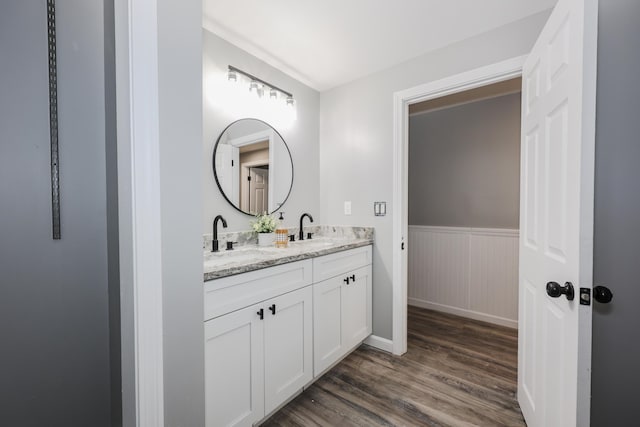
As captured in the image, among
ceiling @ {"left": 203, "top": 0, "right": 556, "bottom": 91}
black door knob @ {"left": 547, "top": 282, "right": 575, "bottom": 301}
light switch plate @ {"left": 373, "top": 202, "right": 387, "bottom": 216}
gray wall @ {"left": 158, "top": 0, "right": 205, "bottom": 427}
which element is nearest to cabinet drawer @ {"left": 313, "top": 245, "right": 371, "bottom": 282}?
light switch plate @ {"left": 373, "top": 202, "right": 387, "bottom": 216}

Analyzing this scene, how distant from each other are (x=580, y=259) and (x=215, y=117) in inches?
76.9

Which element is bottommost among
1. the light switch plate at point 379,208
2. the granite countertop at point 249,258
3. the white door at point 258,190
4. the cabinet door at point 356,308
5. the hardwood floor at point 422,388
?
the hardwood floor at point 422,388

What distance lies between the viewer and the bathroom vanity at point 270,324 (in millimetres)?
1174

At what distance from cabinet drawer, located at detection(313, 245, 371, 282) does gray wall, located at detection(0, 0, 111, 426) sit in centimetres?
106

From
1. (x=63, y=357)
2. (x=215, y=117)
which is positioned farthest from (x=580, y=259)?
(x=215, y=117)

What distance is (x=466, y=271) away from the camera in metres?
2.86

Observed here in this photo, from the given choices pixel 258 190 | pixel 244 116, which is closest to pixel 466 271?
pixel 258 190

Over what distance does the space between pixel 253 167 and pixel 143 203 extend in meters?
1.25

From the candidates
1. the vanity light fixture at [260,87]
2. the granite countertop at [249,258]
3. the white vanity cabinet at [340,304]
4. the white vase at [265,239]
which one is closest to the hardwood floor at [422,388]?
the white vanity cabinet at [340,304]

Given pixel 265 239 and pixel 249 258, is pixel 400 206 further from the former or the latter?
pixel 249 258

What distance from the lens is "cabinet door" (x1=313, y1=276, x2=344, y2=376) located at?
171cm

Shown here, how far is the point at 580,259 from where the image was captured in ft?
2.90

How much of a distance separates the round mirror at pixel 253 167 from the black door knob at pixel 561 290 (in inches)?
67.6

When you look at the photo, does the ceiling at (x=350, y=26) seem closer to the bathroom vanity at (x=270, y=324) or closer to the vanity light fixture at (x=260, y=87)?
the vanity light fixture at (x=260, y=87)
